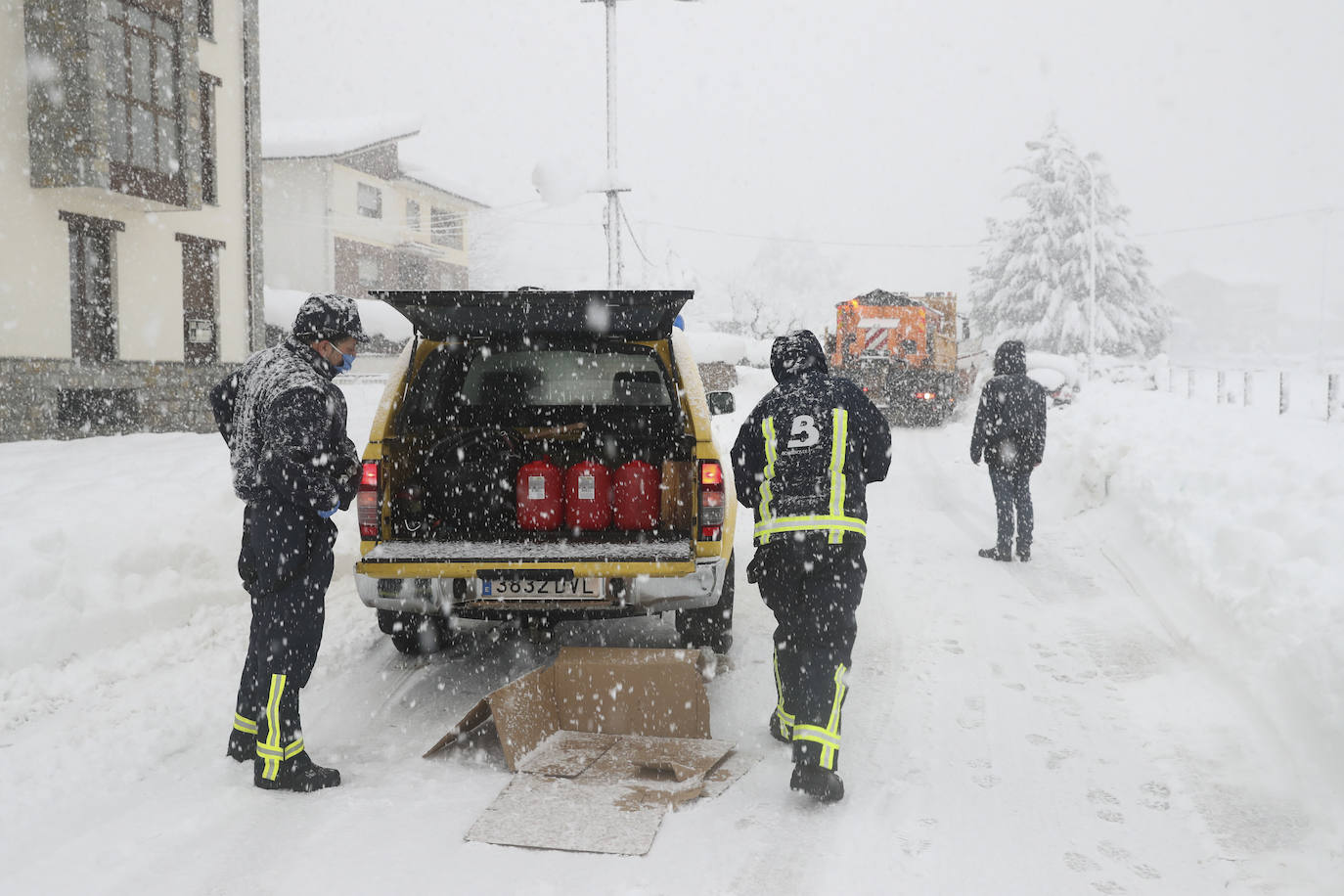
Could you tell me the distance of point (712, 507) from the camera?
4.60m

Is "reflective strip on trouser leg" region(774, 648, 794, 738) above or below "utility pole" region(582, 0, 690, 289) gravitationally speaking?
below

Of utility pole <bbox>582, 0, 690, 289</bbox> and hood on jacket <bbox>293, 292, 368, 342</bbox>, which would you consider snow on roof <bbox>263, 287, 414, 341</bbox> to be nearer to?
utility pole <bbox>582, 0, 690, 289</bbox>

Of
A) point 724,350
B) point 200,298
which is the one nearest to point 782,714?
point 200,298

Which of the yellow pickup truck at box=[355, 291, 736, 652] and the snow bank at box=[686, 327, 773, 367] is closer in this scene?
the yellow pickup truck at box=[355, 291, 736, 652]

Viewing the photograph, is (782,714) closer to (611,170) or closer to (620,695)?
(620,695)

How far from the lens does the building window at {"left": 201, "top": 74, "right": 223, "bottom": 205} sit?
59.6 ft

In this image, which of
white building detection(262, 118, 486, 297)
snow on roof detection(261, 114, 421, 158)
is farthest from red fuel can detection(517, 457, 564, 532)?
snow on roof detection(261, 114, 421, 158)

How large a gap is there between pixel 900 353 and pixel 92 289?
15129mm

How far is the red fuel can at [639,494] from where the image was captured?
16.5 feet

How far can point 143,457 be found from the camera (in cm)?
850

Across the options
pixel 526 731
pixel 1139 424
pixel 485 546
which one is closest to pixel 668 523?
pixel 485 546

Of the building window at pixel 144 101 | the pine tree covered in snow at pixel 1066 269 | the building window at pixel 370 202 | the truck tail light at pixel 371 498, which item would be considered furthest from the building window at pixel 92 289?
the pine tree covered in snow at pixel 1066 269

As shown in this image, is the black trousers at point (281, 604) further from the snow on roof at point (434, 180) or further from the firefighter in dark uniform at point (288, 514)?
the snow on roof at point (434, 180)

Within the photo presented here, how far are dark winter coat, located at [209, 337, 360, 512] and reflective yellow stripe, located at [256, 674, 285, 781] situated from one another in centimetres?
74
